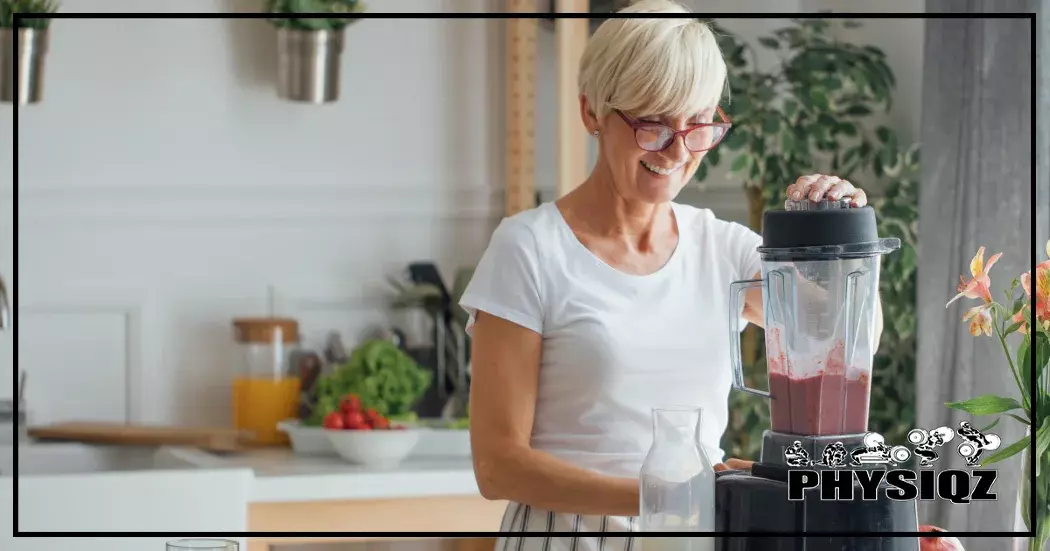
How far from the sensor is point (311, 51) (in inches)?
A: 74.5

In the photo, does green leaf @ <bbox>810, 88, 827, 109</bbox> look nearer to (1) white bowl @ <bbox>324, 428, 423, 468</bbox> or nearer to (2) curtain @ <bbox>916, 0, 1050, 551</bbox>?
(2) curtain @ <bbox>916, 0, 1050, 551</bbox>

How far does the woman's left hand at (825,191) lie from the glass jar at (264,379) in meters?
1.21

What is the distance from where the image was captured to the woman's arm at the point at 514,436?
83 cm

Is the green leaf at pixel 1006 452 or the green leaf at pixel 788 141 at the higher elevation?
the green leaf at pixel 788 141

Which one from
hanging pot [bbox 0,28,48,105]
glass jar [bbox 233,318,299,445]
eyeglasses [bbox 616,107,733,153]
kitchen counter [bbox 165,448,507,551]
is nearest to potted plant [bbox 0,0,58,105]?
hanging pot [bbox 0,28,48,105]

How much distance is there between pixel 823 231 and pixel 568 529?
0.30 metres

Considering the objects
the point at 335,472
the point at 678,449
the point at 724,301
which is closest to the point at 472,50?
the point at 335,472

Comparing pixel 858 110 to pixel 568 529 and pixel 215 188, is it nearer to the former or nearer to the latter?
pixel 215 188

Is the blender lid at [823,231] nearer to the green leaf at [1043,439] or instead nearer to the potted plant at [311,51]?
the green leaf at [1043,439]

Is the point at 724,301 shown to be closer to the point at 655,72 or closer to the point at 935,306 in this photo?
the point at 655,72

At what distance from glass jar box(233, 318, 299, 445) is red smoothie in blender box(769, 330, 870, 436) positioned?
115 cm

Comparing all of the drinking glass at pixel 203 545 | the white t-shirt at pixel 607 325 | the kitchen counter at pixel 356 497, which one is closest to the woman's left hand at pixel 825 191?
the white t-shirt at pixel 607 325

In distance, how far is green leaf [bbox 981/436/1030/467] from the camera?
0.90 m

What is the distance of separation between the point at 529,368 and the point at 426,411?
3.61 ft
